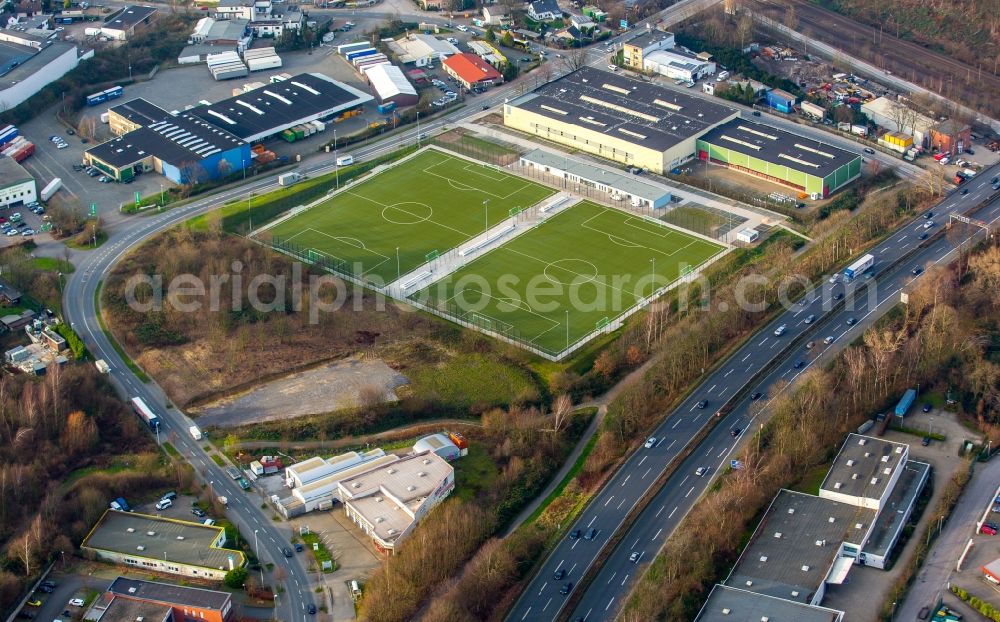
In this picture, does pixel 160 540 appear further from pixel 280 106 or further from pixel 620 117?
pixel 620 117

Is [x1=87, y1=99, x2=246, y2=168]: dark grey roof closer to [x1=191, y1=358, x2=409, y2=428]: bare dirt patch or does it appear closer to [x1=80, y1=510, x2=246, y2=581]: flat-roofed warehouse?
[x1=191, y1=358, x2=409, y2=428]: bare dirt patch

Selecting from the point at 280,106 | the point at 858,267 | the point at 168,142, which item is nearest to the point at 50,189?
the point at 168,142

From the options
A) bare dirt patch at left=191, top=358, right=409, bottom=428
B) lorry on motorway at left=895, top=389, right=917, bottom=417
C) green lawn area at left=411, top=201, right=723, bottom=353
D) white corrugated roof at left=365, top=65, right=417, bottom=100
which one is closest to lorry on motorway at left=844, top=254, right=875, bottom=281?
green lawn area at left=411, top=201, right=723, bottom=353

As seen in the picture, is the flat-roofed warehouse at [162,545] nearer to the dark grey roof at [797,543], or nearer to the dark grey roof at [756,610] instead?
the dark grey roof at [756,610]

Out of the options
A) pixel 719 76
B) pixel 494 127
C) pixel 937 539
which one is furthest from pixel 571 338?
pixel 719 76

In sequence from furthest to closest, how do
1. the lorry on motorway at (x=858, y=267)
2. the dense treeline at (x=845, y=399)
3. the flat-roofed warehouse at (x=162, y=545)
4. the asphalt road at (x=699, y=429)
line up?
the lorry on motorway at (x=858, y=267)
the flat-roofed warehouse at (x=162, y=545)
the asphalt road at (x=699, y=429)
the dense treeline at (x=845, y=399)

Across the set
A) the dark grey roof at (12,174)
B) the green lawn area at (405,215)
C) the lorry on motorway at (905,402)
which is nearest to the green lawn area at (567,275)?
the green lawn area at (405,215)
